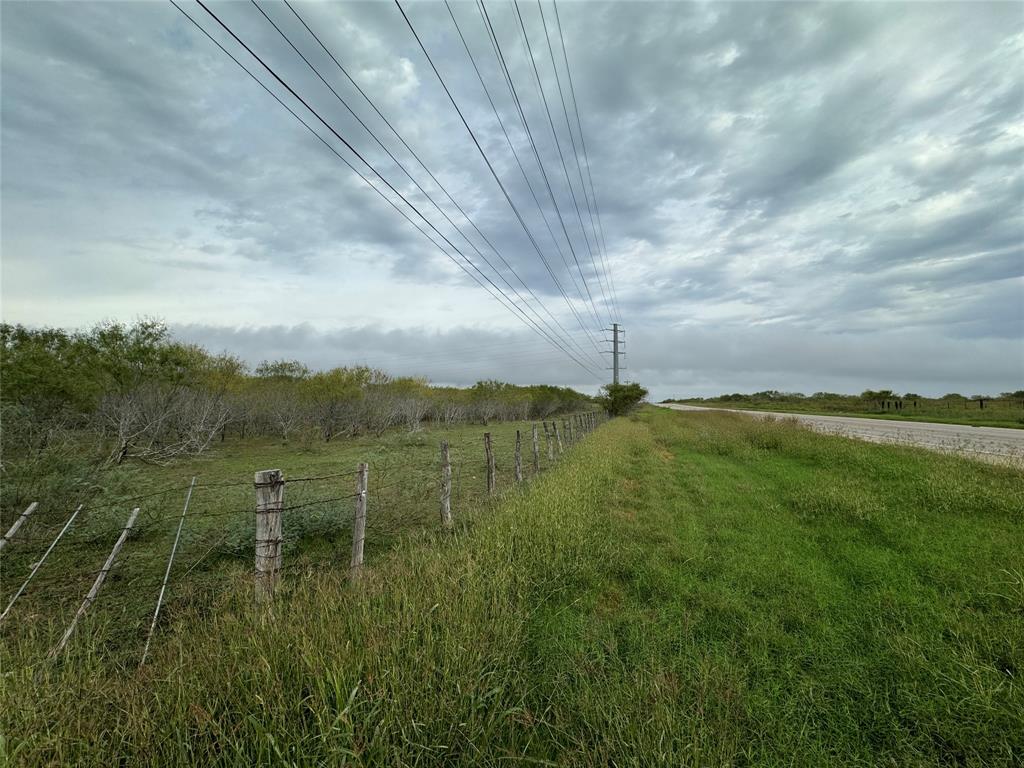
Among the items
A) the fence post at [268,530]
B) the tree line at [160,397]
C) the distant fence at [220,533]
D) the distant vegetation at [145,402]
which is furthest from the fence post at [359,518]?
the tree line at [160,397]

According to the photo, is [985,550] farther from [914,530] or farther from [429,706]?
[429,706]

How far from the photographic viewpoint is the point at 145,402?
1931cm

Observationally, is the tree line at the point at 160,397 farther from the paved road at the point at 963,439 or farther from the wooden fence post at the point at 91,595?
the paved road at the point at 963,439

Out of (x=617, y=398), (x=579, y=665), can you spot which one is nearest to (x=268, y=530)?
(x=579, y=665)

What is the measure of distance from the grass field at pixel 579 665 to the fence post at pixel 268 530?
0.22 m

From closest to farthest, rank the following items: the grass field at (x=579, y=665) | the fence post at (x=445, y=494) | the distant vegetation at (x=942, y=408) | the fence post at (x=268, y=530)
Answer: the grass field at (x=579, y=665) → the fence post at (x=268, y=530) → the fence post at (x=445, y=494) → the distant vegetation at (x=942, y=408)

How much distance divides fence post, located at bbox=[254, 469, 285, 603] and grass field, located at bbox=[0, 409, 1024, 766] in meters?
0.22

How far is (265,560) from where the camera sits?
3.66m

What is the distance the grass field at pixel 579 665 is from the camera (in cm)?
219

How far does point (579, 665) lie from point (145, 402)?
942 inches

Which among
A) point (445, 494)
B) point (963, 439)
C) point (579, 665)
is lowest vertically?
point (579, 665)

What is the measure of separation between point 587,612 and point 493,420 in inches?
1961

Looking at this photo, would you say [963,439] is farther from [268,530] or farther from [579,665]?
[268,530]

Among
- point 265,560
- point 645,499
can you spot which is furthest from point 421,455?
point 265,560
